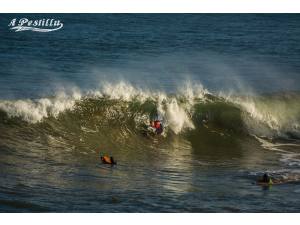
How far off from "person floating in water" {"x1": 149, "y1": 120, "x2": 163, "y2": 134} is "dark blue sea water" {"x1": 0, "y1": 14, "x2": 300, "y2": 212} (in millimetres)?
217

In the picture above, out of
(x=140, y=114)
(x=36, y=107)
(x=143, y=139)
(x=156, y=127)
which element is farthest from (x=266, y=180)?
(x=36, y=107)

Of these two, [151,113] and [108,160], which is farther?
[151,113]

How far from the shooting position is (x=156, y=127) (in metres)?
22.5

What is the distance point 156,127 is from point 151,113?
0.98 m

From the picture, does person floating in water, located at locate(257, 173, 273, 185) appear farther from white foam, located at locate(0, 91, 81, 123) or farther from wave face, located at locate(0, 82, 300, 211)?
white foam, located at locate(0, 91, 81, 123)

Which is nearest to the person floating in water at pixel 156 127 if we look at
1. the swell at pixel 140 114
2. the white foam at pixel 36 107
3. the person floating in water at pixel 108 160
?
the swell at pixel 140 114

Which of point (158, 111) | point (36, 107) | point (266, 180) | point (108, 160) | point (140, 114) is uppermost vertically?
point (158, 111)

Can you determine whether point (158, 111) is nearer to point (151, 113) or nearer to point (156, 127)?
point (151, 113)

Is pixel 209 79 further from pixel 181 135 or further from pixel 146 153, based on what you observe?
pixel 146 153

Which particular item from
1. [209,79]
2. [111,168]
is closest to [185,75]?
[209,79]

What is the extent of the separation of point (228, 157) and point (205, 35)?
12625 mm

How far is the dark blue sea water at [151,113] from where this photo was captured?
16422mm

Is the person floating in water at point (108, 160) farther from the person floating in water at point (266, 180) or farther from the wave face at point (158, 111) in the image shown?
the person floating in water at point (266, 180)

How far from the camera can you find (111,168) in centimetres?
1838
